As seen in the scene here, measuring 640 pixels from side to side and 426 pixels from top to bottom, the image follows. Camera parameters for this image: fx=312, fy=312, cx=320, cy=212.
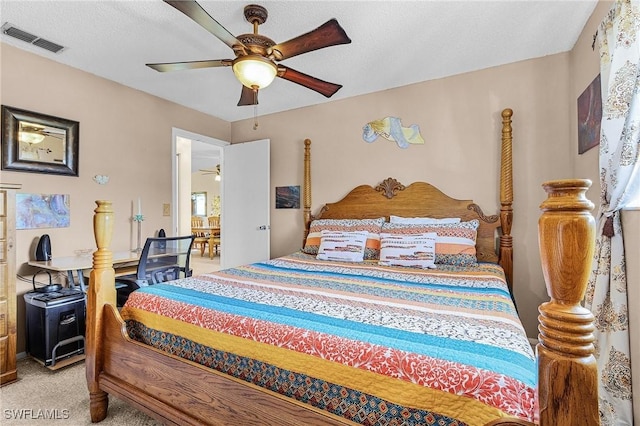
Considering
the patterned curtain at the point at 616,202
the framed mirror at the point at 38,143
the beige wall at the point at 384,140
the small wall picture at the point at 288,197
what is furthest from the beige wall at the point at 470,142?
the framed mirror at the point at 38,143

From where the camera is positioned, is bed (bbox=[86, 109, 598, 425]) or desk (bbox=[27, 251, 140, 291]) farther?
desk (bbox=[27, 251, 140, 291])

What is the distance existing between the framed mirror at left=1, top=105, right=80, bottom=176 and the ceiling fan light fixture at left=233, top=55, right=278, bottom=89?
6.47 ft

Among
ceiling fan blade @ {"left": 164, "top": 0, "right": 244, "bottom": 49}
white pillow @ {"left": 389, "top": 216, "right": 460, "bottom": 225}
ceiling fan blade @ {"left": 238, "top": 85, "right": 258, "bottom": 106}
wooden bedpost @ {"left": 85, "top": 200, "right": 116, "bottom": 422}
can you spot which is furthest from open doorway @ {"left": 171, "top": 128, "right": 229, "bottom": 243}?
white pillow @ {"left": 389, "top": 216, "right": 460, "bottom": 225}

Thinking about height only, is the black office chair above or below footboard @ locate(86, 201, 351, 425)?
above

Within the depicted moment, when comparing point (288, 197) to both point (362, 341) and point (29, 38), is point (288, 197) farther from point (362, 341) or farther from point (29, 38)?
point (362, 341)

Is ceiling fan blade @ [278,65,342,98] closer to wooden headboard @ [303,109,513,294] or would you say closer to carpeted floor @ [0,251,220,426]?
wooden headboard @ [303,109,513,294]

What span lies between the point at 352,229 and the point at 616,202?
1926mm

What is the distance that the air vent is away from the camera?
7.49 feet

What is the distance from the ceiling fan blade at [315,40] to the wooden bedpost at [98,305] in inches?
53.7

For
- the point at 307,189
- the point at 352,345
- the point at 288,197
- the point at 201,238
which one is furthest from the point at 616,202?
the point at 201,238

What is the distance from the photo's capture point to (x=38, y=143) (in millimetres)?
2664

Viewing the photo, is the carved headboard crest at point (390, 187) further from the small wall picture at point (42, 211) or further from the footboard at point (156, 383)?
the small wall picture at point (42, 211)

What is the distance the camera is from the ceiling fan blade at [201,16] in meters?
1.48

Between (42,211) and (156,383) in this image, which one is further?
(42,211)
